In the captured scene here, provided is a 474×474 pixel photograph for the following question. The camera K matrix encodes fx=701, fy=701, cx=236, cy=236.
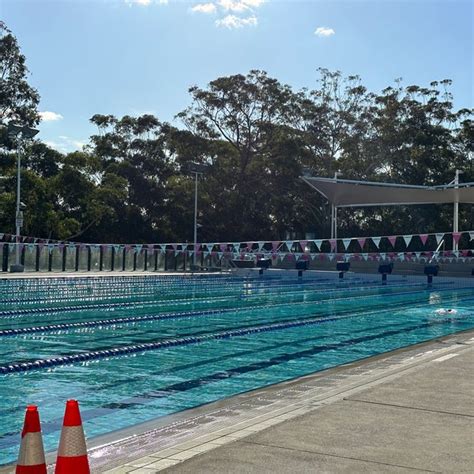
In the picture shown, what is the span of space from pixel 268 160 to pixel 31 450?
4457 centimetres

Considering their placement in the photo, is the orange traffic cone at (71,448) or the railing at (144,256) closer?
the orange traffic cone at (71,448)

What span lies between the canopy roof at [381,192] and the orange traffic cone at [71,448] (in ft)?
87.5

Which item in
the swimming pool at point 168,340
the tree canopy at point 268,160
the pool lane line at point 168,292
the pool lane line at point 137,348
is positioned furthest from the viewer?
the tree canopy at point 268,160

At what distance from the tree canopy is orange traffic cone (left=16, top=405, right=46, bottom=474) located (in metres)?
38.3

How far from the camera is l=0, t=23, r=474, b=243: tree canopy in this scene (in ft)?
147

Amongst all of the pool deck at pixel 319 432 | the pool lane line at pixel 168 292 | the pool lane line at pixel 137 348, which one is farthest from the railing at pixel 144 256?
the pool deck at pixel 319 432

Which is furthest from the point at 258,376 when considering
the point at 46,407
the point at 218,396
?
the point at 46,407

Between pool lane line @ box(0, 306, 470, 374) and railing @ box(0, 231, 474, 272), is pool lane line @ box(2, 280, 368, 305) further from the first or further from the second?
pool lane line @ box(0, 306, 470, 374)

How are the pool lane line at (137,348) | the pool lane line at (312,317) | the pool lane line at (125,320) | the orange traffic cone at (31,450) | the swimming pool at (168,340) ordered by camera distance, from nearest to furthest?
the orange traffic cone at (31,450)
the swimming pool at (168,340)
the pool lane line at (137,348)
the pool lane line at (312,317)
the pool lane line at (125,320)

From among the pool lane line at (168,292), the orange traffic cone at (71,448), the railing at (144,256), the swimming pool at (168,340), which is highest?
the railing at (144,256)

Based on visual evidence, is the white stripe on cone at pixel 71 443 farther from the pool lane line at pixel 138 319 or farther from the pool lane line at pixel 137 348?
the pool lane line at pixel 138 319

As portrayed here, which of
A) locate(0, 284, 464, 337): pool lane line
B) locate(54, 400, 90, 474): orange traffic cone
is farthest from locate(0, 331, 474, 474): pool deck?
locate(0, 284, 464, 337): pool lane line

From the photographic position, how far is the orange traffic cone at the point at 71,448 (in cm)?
311

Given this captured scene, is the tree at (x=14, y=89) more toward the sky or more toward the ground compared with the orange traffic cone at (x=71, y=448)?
more toward the sky
